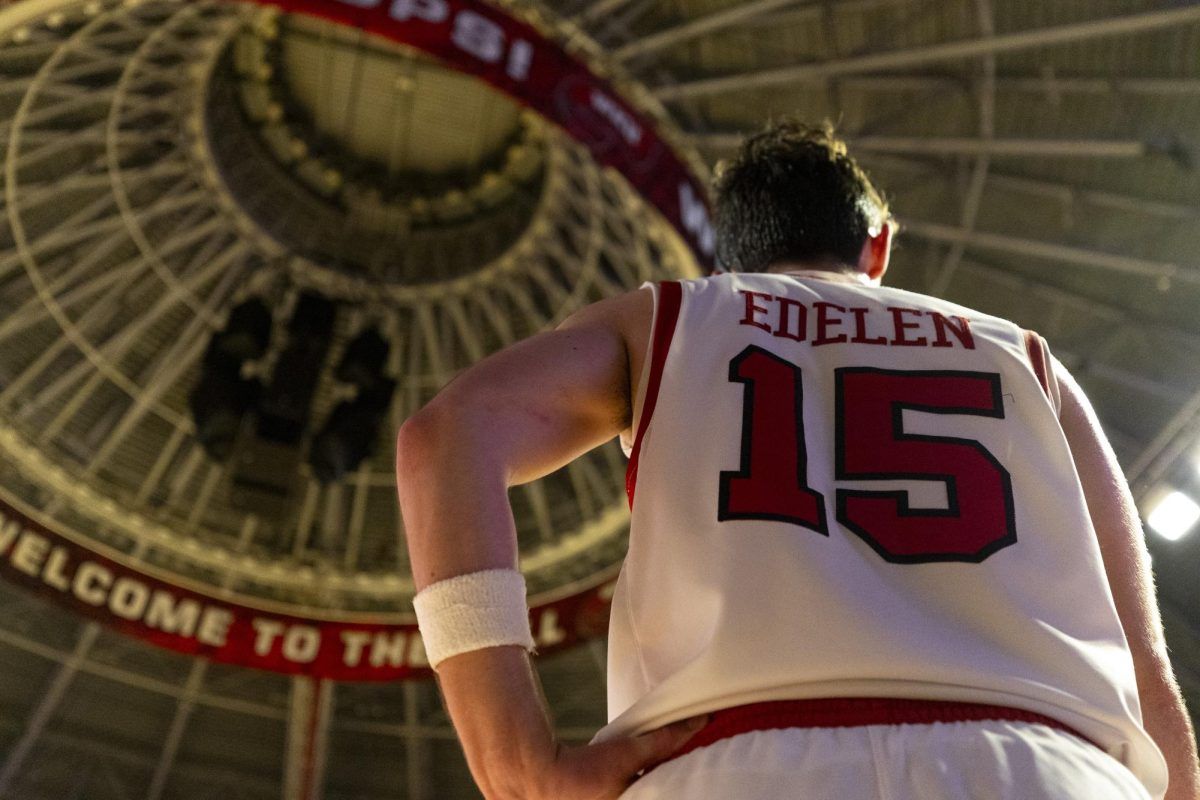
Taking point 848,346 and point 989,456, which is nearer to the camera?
point 989,456

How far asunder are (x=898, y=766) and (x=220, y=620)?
16621mm

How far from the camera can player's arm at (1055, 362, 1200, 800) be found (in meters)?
1.97

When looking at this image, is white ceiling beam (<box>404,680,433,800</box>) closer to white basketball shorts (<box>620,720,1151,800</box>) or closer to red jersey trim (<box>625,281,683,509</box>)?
red jersey trim (<box>625,281,683,509</box>)

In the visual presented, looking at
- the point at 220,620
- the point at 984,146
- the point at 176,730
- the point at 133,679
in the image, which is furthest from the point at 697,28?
the point at 176,730

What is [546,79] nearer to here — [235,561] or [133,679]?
[235,561]

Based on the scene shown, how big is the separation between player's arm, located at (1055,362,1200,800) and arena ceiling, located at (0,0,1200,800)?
34.1 feet

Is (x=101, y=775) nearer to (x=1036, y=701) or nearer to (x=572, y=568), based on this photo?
(x=572, y=568)

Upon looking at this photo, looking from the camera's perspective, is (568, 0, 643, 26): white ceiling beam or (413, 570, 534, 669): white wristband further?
(568, 0, 643, 26): white ceiling beam

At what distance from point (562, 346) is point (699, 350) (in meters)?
0.24

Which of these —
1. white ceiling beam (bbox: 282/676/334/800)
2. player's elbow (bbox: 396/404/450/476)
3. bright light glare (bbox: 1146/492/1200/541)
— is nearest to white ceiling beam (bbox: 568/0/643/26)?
bright light glare (bbox: 1146/492/1200/541)

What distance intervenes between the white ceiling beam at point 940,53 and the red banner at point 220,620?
768 cm

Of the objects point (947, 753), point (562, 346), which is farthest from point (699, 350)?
point (947, 753)

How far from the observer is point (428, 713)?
2252 cm

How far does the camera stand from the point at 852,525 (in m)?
1.79
